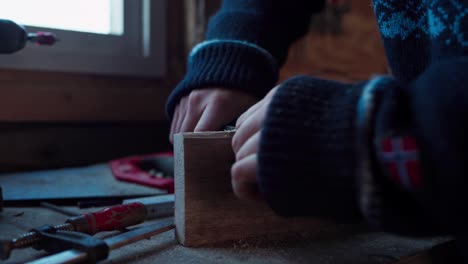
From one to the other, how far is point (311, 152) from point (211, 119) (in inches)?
11.9

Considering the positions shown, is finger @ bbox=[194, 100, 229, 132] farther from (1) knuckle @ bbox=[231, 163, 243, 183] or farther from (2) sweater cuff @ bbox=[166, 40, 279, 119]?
(1) knuckle @ bbox=[231, 163, 243, 183]

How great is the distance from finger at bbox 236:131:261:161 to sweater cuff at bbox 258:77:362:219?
0.10ft

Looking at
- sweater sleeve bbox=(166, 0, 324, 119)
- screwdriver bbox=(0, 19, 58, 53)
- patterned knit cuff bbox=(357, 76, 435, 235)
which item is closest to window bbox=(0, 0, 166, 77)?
screwdriver bbox=(0, 19, 58, 53)

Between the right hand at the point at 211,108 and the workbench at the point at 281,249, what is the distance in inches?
7.4

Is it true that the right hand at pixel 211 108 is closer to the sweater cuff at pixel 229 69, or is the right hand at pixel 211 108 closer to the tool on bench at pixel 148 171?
the sweater cuff at pixel 229 69

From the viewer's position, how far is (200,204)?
1.76 ft

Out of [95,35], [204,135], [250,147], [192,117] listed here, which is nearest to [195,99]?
[192,117]

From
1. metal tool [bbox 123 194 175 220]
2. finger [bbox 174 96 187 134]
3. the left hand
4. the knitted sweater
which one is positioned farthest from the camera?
finger [bbox 174 96 187 134]

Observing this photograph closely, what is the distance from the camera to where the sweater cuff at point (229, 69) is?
0.70 m

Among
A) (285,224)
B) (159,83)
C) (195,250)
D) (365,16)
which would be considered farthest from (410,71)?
(365,16)

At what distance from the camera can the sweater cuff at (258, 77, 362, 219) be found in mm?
377

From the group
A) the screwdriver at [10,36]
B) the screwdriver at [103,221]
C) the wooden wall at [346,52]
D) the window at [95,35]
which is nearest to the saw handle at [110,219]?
the screwdriver at [103,221]

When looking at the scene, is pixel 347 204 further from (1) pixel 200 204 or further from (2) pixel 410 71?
(2) pixel 410 71

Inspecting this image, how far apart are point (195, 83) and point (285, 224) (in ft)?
0.91
